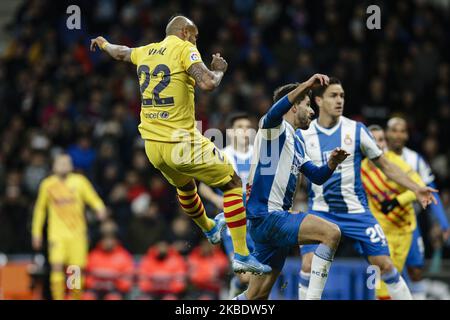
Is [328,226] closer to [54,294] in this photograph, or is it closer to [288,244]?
[288,244]

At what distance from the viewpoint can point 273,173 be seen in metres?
8.42

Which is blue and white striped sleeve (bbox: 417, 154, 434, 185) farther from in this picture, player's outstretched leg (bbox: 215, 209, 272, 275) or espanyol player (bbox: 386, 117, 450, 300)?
player's outstretched leg (bbox: 215, 209, 272, 275)

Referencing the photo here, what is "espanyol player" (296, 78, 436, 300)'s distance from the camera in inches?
365

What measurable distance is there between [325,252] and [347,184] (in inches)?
53.2

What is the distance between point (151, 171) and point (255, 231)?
7.66 metres

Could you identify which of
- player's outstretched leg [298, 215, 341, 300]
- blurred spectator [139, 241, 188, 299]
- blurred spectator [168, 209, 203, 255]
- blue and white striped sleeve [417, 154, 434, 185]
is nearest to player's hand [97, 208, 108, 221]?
blurred spectator [139, 241, 188, 299]

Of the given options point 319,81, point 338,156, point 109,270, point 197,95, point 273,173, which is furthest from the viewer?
point 197,95

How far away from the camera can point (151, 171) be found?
1590cm

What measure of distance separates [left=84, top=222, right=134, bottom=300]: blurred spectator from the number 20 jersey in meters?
6.28

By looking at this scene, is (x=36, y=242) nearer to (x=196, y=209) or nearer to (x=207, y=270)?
(x=207, y=270)

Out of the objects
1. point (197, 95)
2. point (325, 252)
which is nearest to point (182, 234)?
point (197, 95)

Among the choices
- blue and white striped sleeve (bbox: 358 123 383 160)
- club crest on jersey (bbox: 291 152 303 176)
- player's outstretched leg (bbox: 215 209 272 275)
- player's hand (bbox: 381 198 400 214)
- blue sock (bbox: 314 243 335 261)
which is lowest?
player's outstretched leg (bbox: 215 209 272 275)
